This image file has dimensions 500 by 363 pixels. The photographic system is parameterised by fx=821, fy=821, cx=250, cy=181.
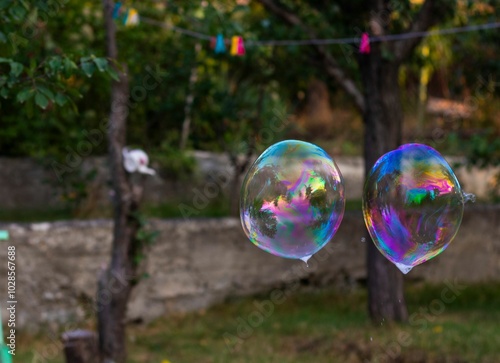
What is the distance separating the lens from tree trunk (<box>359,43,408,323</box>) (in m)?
6.95

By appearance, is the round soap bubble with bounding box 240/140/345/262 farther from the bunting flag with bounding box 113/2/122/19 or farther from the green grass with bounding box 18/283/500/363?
the bunting flag with bounding box 113/2/122/19

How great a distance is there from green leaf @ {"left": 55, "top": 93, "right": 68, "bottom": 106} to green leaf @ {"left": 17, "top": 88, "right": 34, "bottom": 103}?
5.6 inches

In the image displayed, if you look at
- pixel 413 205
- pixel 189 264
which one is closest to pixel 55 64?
pixel 413 205

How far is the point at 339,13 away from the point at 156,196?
324cm

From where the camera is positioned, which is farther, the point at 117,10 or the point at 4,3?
the point at 117,10

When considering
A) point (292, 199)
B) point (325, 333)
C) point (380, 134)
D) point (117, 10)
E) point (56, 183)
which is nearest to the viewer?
point (292, 199)

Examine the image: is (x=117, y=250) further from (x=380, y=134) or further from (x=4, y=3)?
(x=4, y=3)

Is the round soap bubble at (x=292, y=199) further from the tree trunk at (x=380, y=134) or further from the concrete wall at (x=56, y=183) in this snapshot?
the concrete wall at (x=56, y=183)

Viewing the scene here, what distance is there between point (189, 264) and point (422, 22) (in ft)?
9.96

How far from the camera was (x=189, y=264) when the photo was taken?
7719 mm

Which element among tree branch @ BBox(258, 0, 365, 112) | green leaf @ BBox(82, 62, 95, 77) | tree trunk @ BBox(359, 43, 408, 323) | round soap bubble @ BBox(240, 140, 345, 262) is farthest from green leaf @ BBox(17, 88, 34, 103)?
tree trunk @ BBox(359, 43, 408, 323)

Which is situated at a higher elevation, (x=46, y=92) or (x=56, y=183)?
(x=46, y=92)

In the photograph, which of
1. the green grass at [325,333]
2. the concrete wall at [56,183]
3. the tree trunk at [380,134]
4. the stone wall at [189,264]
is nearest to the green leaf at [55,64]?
the green grass at [325,333]

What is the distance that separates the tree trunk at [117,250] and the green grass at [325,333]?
1.32ft
